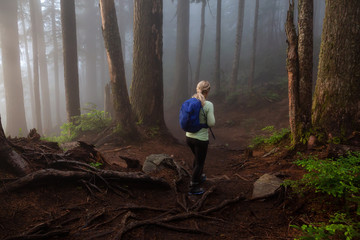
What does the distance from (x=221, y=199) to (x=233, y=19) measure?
48.6m

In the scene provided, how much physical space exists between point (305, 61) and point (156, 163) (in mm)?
4342

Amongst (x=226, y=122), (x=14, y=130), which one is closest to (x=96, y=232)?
(x=226, y=122)

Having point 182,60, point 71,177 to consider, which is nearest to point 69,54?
point 71,177

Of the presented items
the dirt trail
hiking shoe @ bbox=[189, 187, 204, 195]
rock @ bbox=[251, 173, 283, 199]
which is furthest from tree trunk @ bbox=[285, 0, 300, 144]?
hiking shoe @ bbox=[189, 187, 204, 195]

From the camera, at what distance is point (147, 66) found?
962 centimetres

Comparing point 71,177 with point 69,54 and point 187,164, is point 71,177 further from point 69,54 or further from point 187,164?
point 69,54

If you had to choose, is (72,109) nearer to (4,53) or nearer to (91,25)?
(4,53)

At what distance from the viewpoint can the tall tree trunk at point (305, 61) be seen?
18.2ft

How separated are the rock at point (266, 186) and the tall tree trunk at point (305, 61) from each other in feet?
6.60

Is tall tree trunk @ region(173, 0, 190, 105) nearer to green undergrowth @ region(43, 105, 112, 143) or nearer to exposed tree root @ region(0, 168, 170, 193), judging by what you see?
green undergrowth @ region(43, 105, 112, 143)

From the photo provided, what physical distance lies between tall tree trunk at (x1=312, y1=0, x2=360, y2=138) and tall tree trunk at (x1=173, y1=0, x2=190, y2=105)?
56.3ft

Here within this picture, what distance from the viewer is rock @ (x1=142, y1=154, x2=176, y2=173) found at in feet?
18.2

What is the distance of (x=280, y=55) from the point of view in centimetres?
2483

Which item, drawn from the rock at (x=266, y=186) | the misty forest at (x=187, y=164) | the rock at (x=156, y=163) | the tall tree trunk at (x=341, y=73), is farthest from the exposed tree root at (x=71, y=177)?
the tall tree trunk at (x=341, y=73)
